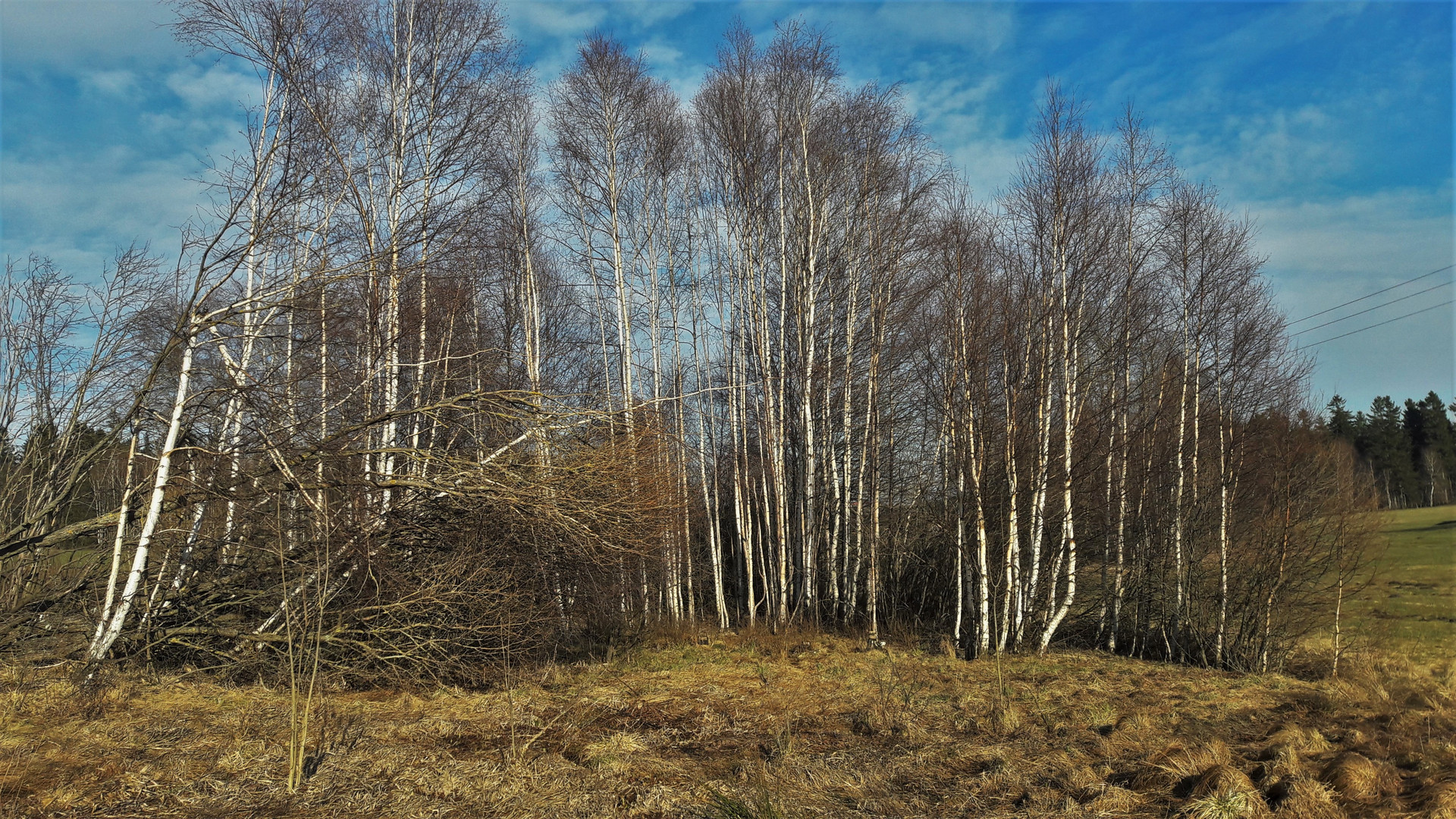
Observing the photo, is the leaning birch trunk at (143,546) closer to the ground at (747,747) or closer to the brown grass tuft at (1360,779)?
the ground at (747,747)

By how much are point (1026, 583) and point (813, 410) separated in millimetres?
4739

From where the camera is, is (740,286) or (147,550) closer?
(147,550)

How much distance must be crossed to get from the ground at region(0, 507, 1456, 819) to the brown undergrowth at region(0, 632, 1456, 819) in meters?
0.02

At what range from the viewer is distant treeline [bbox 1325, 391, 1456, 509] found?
147 feet

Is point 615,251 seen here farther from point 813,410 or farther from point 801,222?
point 813,410

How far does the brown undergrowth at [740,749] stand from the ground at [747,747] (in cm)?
2

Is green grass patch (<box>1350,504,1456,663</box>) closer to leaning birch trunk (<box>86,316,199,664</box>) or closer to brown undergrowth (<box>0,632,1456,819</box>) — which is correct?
brown undergrowth (<box>0,632,1456,819</box>)

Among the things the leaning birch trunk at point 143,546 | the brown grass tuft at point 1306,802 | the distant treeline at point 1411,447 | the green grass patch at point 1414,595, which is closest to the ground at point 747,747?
the brown grass tuft at point 1306,802

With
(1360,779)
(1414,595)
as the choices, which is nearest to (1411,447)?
(1414,595)

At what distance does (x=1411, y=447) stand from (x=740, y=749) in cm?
5958

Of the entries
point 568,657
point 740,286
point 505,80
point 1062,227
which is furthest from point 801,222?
point 568,657

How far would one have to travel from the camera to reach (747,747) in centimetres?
577

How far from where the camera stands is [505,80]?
11.2 metres

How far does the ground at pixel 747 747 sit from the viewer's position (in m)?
4.37
